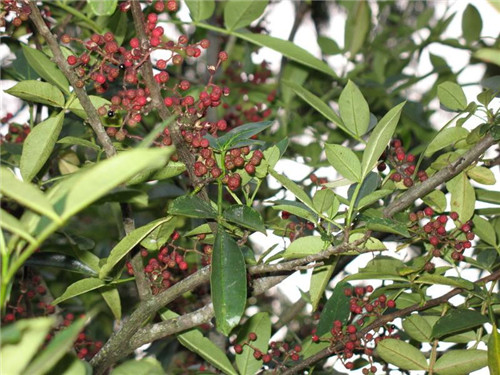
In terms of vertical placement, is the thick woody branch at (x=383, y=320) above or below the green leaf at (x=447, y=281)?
below

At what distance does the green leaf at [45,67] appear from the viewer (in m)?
0.84

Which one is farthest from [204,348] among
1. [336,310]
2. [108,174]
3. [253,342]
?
[108,174]

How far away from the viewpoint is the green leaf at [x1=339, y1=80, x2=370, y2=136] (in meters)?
0.91

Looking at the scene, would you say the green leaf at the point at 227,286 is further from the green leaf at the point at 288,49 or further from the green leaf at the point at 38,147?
the green leaf at the point at 288,49

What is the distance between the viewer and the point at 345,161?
80 centimetres

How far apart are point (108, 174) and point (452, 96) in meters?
0.64

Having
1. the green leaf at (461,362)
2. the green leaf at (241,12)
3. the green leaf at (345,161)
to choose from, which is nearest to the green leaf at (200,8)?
the green leaf at (241,12)

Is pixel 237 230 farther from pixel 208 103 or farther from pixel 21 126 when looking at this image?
pixel 21 126

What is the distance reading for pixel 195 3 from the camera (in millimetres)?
999

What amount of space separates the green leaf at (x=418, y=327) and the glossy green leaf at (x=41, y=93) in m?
0.49

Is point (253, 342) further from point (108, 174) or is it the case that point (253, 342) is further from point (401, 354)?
point (108, 174)

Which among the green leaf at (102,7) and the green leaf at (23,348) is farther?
the green leaf at (102,7)

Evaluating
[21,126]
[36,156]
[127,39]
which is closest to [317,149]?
[127,39]

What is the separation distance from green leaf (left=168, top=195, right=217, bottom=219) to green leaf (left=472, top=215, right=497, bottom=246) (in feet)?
1.32
